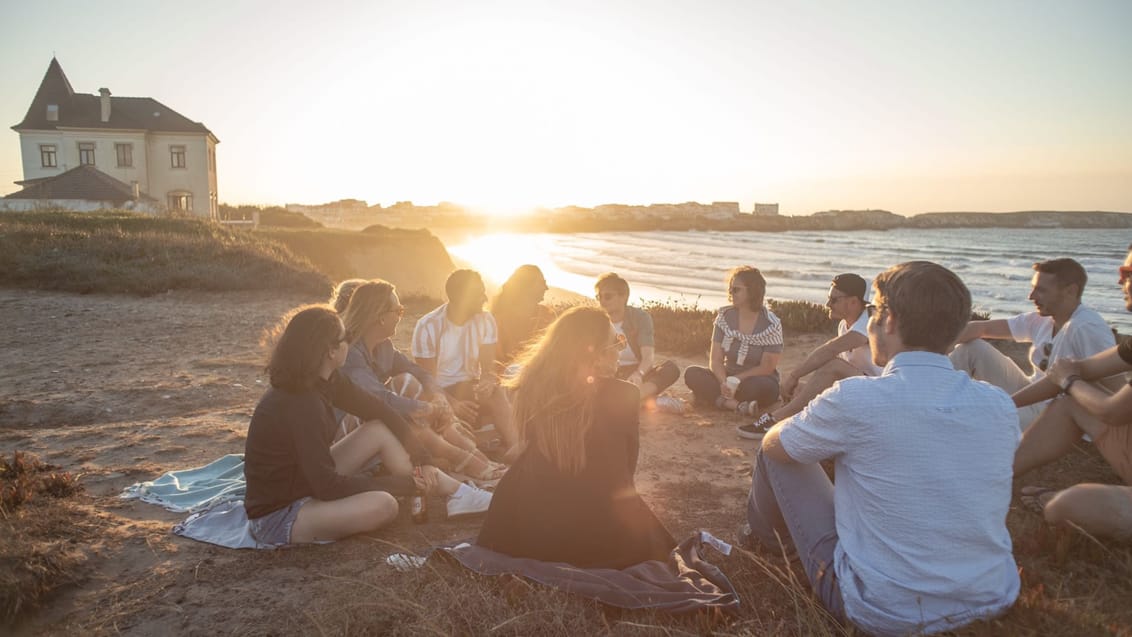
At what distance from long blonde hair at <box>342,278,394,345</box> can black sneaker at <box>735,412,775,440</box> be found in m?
3.82

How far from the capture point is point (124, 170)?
44844mm

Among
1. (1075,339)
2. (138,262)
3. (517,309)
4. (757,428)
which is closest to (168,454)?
(517,309)

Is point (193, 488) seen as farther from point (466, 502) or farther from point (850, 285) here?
point (850, 285)

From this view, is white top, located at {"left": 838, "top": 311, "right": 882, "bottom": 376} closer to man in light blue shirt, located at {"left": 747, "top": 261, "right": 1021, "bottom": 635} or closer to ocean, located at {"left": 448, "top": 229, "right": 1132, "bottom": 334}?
man in light blue shirt, located at {"left": 747, "top": 261, "right": 1021, "bottom": 635}

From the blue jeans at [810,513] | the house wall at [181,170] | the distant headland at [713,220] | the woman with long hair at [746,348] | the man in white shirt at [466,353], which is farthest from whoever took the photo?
the distant headland at [713,220]

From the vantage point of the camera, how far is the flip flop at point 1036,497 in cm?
446

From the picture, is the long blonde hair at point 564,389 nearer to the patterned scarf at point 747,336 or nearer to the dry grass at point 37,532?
the dry grass at point 37,532

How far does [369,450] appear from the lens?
4.65 metres

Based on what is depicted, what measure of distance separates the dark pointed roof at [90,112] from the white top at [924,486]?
175ft

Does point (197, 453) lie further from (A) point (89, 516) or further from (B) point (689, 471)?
(B) point (689, 471)

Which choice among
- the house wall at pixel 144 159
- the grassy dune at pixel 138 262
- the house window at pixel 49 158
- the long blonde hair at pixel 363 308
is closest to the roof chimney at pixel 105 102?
the house wall at pixel 144 159

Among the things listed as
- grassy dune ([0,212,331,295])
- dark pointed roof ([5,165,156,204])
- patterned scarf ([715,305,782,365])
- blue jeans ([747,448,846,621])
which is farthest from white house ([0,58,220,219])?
blue jeans ([747,448,846,621])

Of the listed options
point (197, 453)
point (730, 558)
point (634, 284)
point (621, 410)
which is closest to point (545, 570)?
point (621, 410)

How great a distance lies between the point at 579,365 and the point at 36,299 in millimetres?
13855
